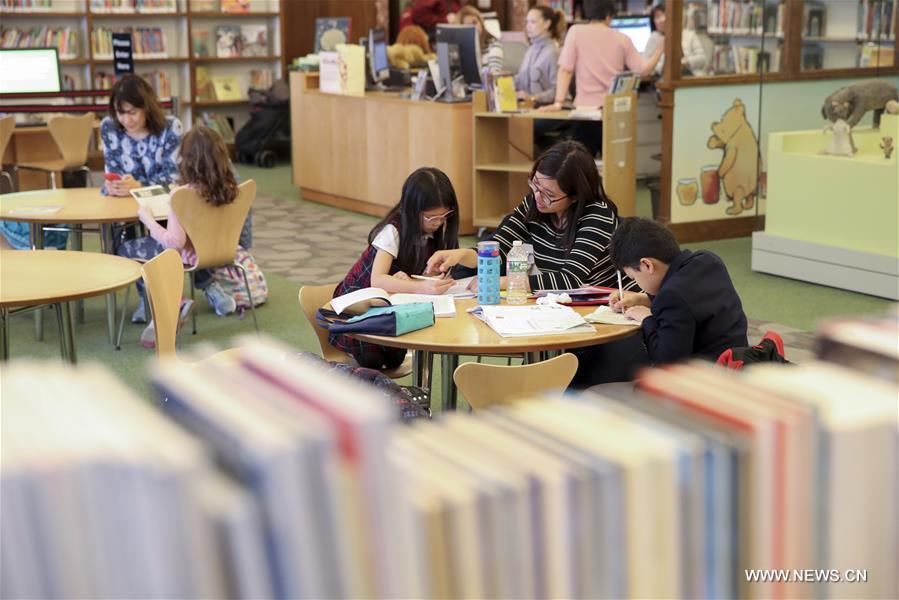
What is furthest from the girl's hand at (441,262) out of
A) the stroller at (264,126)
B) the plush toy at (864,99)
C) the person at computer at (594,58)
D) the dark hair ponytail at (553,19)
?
the stroller at (264,126)

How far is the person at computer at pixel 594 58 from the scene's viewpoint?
7.61 m

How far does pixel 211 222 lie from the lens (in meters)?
5.17

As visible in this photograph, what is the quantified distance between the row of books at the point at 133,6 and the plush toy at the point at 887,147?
771 cm

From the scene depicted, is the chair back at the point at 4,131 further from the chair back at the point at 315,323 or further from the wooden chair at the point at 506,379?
the wooden chair at the point at 506,379

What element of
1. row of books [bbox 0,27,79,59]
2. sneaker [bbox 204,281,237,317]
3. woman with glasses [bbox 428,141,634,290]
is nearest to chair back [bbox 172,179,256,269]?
sneaker [bbox 204,281,237,317]

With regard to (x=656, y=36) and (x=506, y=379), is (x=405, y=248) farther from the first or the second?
(x=656, y=36)

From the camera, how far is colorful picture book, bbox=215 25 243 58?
1200 cm

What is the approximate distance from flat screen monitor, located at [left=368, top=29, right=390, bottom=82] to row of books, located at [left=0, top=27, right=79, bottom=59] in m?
3.69

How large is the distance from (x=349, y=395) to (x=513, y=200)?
7.09 meters

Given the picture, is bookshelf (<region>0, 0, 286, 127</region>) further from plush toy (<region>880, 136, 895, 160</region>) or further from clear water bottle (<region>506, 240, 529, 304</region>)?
clear water bottle (<region>506, 240, 529, 304</region>)

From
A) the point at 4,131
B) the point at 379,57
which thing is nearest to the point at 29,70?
the point at 4,131

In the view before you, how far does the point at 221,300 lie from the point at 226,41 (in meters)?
6.94

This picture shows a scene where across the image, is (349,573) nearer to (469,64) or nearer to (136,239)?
(136,239)

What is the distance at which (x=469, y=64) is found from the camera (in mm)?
7762
